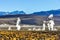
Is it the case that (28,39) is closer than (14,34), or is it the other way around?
(28,39)

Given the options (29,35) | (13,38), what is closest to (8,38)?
(13,38)

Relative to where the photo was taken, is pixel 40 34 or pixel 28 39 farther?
pixel 40 34

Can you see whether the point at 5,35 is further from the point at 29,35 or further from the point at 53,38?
the point at 53,38

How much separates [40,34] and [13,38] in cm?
75

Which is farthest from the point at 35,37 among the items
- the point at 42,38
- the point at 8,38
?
the point at 8,38

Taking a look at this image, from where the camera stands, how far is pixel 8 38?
656 cm

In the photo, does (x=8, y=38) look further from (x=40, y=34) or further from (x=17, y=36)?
(x=40, y=34)

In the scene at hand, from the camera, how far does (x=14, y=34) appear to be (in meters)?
6.94

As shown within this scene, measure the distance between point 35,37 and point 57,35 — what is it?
0.56 metres

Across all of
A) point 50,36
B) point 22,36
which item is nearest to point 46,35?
point 50,36

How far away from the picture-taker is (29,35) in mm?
6797

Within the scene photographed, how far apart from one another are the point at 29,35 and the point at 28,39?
38 cm

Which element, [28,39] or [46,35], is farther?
[46,35]

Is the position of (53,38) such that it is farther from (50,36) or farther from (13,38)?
(13,38)
